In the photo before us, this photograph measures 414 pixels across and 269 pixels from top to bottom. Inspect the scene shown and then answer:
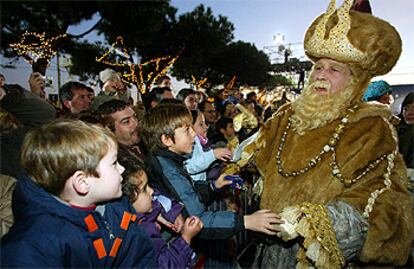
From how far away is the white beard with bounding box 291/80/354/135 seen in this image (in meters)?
2.08

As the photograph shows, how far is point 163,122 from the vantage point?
225 cm

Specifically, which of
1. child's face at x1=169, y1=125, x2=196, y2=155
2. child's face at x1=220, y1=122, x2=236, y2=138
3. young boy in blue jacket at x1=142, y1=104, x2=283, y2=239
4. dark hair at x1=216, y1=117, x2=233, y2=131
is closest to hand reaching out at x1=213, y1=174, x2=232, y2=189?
young boy in blue jacket at x1=142, y1=104, x2=283, y2=239

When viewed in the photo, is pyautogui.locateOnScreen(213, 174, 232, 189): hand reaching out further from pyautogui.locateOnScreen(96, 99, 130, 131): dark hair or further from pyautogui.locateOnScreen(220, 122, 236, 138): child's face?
pyautogui.locateOnScreen(220, 122, 236, 138): child's face

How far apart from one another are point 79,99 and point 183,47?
53.3 feet

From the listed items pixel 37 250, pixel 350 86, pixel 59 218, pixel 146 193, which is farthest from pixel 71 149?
pixel 350 86

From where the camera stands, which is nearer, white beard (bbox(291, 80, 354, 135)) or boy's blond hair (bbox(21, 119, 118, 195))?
boy's blond hair (bbox(21, 119, 118, 195))

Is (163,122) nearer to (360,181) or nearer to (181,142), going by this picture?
(181,142)

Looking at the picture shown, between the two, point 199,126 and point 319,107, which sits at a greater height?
point 319,107

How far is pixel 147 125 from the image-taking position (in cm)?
234

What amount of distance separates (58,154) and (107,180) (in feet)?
0.73

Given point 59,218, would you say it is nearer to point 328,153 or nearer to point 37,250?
point 37,250

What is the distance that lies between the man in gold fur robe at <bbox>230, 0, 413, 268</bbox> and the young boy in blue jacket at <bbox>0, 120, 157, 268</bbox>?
3.27ft

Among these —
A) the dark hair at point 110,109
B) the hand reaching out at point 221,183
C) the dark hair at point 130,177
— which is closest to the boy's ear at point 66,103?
the dark hair at point 110,109

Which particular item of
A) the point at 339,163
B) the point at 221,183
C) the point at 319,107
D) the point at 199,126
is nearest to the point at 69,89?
the point at 199,126
